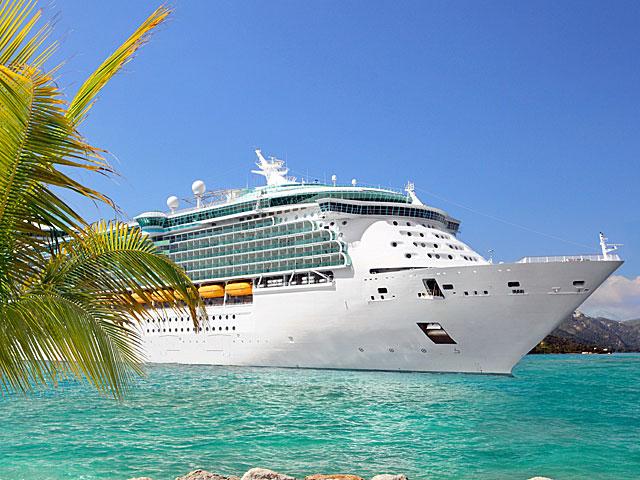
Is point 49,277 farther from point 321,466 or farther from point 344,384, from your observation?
point 344,384

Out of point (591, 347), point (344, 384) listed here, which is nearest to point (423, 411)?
point (344, 384)

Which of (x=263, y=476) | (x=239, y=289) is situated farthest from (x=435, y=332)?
(x=263, y=476)

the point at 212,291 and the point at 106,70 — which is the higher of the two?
the point at 212,291

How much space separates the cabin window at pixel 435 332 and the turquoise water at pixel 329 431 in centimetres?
163

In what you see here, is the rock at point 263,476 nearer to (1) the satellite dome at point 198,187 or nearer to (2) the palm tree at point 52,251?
(2) the palm tree at point 52,251

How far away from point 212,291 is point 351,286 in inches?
437

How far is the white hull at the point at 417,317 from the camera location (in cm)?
2281

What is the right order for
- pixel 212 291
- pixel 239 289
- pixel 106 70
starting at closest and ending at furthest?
1. pixel 106 70
2. pixel 239 289
3. pixel 212 291

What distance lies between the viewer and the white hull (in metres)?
22.8

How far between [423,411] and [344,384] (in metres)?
6.50

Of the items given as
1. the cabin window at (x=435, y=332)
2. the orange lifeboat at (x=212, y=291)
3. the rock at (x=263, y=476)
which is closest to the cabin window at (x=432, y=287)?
the cabin window at (x=435, y=332)

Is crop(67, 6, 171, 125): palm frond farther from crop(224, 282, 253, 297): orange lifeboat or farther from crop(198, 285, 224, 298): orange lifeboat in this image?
crop(198, 285, 224, 298): orange lifeboat

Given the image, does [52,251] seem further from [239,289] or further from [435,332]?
[239,289]

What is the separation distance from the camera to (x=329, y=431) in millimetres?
13695
